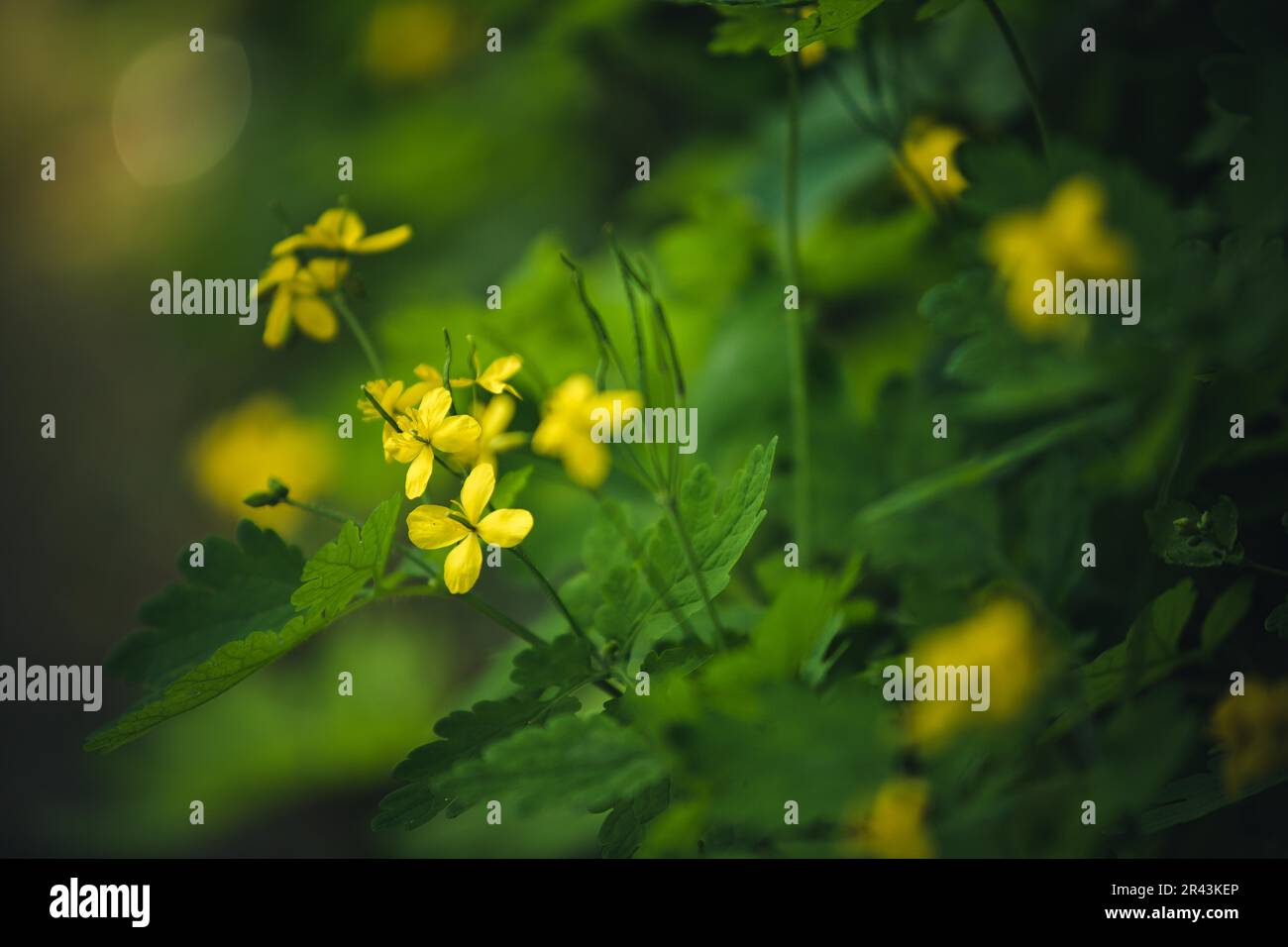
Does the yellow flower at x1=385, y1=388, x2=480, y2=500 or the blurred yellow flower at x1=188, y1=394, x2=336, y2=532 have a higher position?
the blurred yellow flower at x1=188, y1=394, x2=336, y2=532

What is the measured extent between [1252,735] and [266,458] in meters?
1.38

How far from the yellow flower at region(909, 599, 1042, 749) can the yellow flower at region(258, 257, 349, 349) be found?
44 centimetres

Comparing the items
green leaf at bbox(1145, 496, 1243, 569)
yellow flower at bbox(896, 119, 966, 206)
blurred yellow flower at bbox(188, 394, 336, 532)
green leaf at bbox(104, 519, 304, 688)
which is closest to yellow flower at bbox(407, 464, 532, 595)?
green leaf at bbox(104, 519, 304, 688)

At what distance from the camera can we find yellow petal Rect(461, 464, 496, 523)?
533mm

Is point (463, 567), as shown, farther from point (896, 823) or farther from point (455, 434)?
point (896, 823)

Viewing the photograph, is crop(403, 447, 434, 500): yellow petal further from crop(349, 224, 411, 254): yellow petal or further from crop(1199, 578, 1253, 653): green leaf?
crop(1199, 578, 1253, 653): green leaf

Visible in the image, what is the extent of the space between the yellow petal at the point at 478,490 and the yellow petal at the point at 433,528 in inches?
0.5

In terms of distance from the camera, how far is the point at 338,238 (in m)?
0.67

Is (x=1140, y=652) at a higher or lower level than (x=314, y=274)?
lower

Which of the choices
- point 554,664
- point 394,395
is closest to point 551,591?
point 554,664

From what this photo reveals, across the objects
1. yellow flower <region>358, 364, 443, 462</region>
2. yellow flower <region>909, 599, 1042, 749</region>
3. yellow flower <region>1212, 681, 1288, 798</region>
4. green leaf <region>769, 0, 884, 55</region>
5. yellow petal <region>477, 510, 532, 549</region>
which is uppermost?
green leaf <region>769, 0, 884, 55</region>

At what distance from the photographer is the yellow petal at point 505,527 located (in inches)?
20.6
